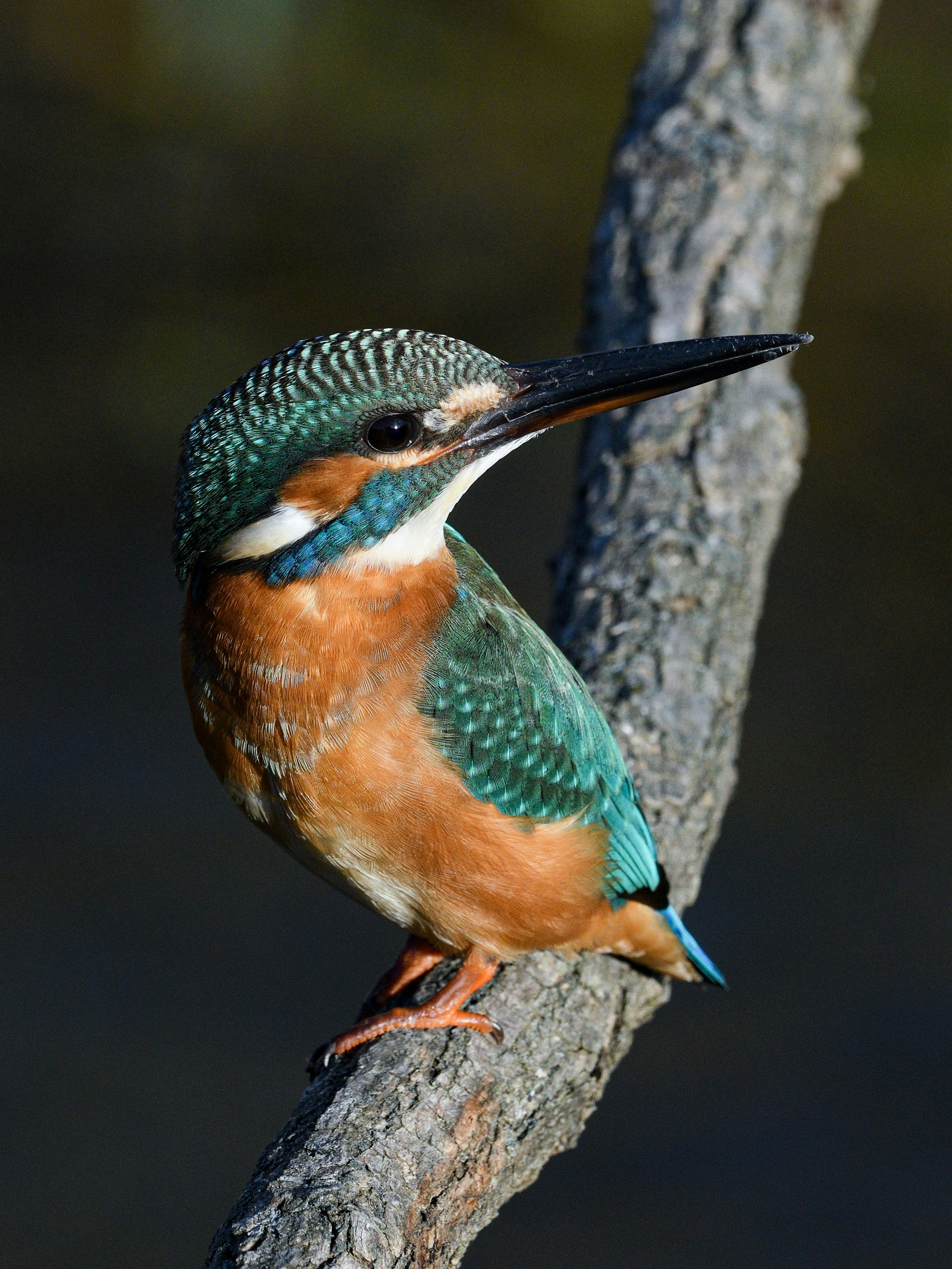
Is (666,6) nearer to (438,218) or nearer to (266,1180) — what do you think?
(266,1180)

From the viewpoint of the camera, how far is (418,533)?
7.10 feet

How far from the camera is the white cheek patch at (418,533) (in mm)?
2115

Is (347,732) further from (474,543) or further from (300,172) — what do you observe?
(300,172)

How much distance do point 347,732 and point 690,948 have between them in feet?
3.00

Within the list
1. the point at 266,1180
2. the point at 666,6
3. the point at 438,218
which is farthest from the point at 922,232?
the point at 266,1180

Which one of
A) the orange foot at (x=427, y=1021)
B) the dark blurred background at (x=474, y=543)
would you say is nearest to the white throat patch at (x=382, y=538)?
the orange foot at (x=427, y=1021)

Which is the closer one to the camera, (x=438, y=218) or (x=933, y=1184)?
(x=933, y=1184)

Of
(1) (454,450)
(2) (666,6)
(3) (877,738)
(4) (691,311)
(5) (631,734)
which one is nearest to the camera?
(1) (454,450)

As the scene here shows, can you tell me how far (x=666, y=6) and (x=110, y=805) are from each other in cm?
366

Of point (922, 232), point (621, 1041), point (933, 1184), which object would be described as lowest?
point (933, 1184)

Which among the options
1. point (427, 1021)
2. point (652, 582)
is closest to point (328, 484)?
point (427, 1021)

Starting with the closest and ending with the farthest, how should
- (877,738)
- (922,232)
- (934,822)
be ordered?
Result: (934,822) < (877,738) < (922,232)

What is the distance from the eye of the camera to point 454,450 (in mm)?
2107

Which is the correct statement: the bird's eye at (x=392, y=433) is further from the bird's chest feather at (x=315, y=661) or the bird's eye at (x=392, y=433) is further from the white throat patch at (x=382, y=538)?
the bird's chest feather at (x=315, y=661)
